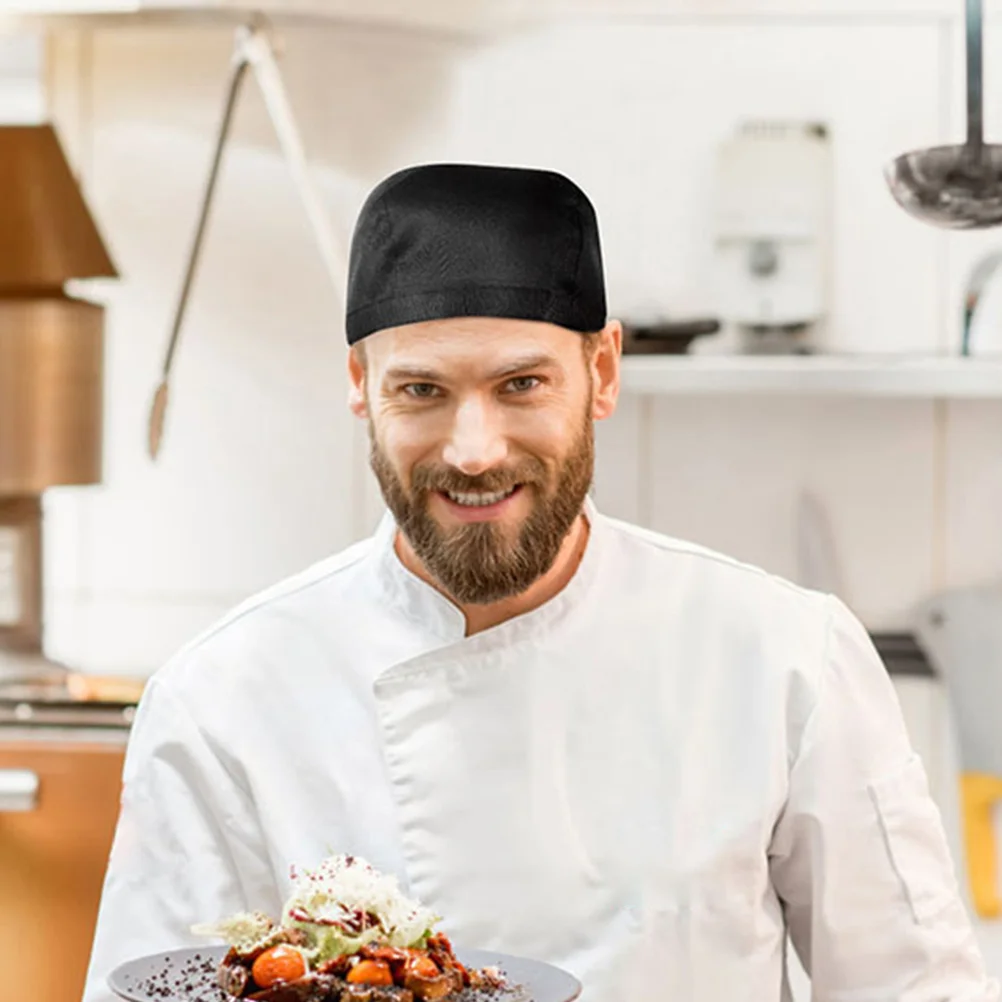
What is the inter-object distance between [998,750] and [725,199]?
0.82 metres

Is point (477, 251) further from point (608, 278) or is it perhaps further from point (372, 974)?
point (608, 278)

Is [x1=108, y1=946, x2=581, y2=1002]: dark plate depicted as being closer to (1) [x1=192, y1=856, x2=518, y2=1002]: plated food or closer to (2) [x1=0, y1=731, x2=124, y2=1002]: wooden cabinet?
(1) [x1=192, y1=856, x2=518, y2=1002]: plated food

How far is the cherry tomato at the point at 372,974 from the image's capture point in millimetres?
1028

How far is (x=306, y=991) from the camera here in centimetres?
104

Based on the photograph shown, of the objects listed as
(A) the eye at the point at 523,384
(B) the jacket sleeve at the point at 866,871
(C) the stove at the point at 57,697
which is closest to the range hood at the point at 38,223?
(C) the stove at the point at 57,697

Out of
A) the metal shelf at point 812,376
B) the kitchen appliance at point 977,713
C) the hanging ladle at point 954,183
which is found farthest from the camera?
the kitchen appliance at point 977,713

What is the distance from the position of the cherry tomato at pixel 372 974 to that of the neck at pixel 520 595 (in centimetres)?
46

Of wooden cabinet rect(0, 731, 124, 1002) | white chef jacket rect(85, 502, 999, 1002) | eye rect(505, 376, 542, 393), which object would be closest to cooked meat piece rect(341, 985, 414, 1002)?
white chef jacket rect(85, 502, 999, 1002)

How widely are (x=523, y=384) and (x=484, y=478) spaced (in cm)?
8

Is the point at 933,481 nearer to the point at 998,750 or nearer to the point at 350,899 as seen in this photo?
the point at 998,750

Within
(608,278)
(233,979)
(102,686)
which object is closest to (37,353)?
(102,686)

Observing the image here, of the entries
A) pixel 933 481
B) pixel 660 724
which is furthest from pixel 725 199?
pixel 660 724

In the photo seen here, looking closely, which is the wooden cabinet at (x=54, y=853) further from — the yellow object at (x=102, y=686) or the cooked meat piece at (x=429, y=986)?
the cooked meat piece at (x=429, y=986)

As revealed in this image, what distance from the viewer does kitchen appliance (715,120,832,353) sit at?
2.46 m
